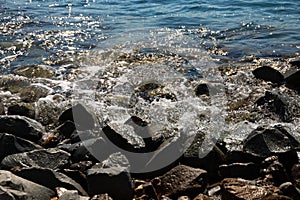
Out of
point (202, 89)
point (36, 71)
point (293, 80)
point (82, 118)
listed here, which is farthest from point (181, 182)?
point (36, 71)

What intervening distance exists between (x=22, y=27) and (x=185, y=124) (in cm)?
734

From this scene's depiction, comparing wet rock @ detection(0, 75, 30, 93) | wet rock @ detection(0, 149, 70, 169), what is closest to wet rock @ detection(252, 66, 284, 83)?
wet rock @ detection(0, 149, 70, 169)

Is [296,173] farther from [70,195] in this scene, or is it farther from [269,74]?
[269,74]

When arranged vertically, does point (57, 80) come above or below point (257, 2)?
below

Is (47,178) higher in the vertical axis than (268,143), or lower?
lower

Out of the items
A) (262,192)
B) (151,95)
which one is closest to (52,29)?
(151,95)

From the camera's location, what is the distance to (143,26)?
1095 centimetres

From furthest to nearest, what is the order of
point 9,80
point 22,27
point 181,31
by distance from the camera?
point 22,27
point 181,31
point 9,80

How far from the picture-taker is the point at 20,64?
807 cm

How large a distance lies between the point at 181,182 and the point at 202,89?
9.19 ft

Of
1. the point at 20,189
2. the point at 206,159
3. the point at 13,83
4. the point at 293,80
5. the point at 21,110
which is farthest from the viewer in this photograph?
the point at 13,83

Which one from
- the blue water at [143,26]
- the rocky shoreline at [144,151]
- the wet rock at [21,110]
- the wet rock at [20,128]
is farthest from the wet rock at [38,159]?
the blue water at [143,26]

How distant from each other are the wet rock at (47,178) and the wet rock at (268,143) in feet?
5.78

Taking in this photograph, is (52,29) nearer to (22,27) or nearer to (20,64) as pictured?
(22,27)
